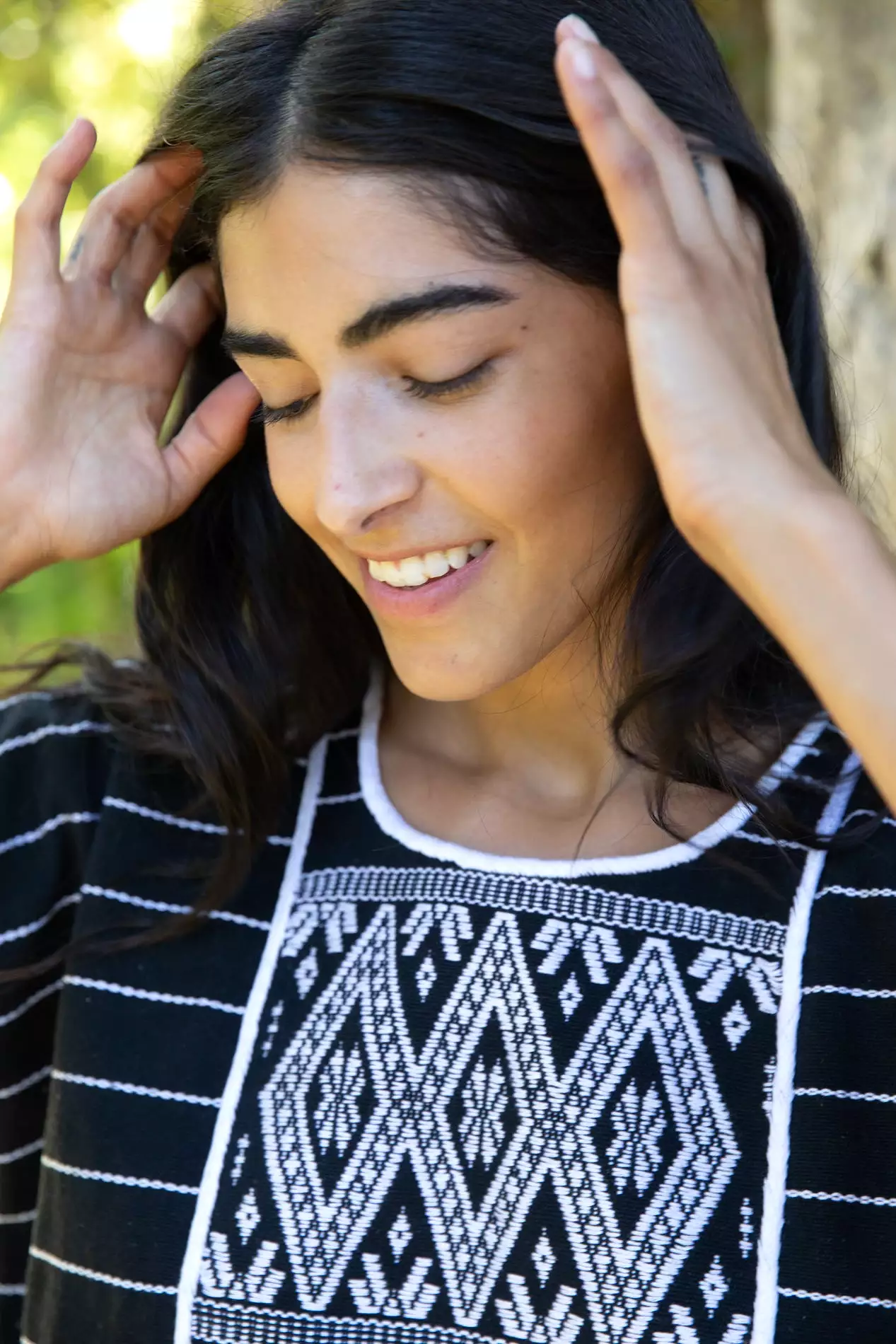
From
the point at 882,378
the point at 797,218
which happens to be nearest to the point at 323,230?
the point at 797,218

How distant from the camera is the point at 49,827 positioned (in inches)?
71.0

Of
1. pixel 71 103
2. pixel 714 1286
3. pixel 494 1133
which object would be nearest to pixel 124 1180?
pixel 494 1133

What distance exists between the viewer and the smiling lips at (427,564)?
150cm

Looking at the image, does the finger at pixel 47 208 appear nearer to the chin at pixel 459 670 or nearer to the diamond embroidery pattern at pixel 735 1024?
the chin at pixel 459 670

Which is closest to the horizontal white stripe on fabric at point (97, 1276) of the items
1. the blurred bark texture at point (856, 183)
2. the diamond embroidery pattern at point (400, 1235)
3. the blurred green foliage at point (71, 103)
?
the diamond embroidery pattern at point (400, 1235)

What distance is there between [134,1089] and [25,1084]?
219mm

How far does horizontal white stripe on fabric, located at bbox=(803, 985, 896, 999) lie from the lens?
1.45m

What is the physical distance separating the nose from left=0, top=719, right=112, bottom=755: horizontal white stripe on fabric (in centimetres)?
56

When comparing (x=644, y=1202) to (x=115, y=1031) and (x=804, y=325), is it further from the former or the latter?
(x=804, y=325)

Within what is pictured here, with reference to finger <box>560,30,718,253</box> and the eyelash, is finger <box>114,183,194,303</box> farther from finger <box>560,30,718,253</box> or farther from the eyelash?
finger <box>560,30,718,253</box>

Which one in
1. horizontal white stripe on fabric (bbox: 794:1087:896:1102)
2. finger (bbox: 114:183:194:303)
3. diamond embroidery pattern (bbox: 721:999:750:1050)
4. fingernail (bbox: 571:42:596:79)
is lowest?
horizontal white stripe on fabric (bbox: 794:1087:896:1102)

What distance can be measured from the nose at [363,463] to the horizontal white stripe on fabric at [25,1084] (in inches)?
32.1

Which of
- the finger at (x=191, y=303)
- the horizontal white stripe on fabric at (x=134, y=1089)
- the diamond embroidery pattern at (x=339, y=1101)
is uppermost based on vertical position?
the finger at (x=191, y=303)

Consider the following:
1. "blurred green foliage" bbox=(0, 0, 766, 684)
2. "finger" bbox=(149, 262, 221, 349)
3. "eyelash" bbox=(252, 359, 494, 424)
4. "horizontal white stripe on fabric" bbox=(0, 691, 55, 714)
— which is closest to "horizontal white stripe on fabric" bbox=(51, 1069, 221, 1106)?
"horizontal white stripe on fabric" bbox=(0, 691, 55, 714)
